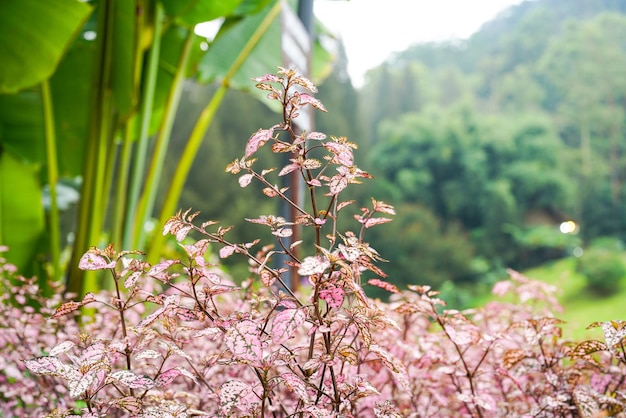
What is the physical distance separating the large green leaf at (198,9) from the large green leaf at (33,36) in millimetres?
264

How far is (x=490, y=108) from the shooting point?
43.6ft

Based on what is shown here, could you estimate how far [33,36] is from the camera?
5.21ft

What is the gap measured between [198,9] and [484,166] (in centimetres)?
910

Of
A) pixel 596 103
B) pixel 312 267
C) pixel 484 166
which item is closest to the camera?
pixel 312 267

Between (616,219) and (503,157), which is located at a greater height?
(503,157)

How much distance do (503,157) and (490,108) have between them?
3.53 meters

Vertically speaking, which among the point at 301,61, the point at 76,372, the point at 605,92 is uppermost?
the point at 605,92

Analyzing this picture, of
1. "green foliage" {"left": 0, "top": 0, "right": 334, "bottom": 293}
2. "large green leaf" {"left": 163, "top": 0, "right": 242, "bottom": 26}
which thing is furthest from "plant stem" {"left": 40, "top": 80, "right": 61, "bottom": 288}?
"large green leaf" {"left": 163, "top": 0, "right": 242, "bottom": 26}

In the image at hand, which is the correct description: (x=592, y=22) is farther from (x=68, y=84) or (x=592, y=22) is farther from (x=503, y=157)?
(x=68, y=84)

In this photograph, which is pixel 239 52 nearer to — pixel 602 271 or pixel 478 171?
pixel 602 271

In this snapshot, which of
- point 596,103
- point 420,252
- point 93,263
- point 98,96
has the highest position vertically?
point 596,103

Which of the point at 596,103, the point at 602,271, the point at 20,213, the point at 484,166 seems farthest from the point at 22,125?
the point at 596,103

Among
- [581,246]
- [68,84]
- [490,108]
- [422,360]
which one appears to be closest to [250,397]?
[422,360]

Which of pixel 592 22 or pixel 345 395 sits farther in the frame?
pixel 592 22
